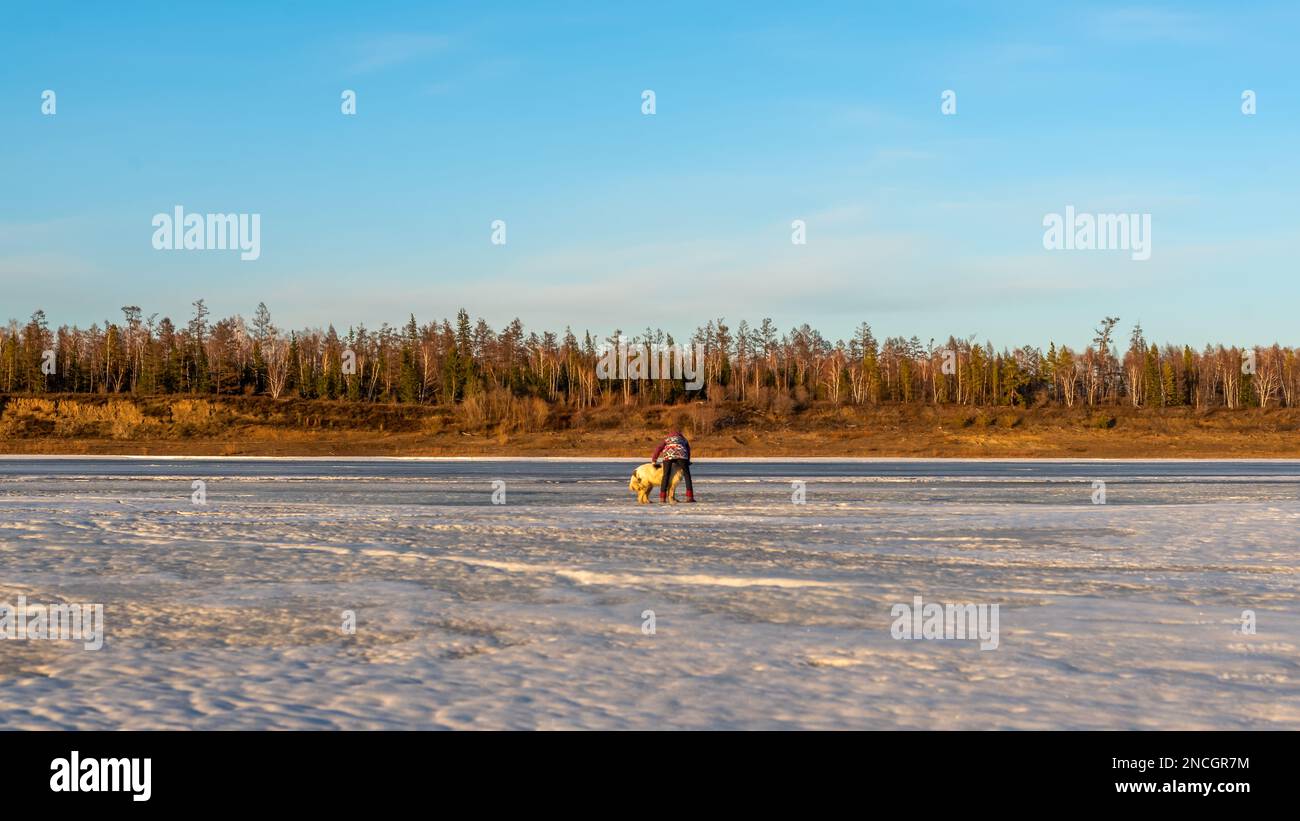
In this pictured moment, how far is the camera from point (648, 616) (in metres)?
9.46

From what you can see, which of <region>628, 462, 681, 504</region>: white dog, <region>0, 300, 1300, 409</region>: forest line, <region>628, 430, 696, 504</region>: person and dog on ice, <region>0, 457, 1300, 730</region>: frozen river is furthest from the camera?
<region>0, 300, 1300, 409</region>: forest line

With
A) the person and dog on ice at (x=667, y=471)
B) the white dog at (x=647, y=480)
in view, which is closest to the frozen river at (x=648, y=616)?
the person and dog on ice at (x=667, y=471)

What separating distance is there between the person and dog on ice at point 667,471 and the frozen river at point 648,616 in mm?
1121

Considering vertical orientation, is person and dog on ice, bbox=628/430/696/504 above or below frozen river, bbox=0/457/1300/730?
above

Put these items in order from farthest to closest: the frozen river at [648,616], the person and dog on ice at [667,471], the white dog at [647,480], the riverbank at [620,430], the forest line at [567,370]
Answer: the forest line at [567,370]
the riverbank at [620,430]
the white dog at [647,480]
the person and dog on ice at [667,471]
the frozen river at [648,616]

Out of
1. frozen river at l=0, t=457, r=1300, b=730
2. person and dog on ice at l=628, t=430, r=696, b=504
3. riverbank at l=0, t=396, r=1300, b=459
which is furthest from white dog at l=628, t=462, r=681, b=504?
riverbank at l=0, t=396, r=1300, b=459

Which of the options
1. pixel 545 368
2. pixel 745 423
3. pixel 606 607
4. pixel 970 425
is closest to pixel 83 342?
pixel 545 368

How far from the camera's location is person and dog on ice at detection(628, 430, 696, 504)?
70.6ft

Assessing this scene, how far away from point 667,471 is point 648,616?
12525mm

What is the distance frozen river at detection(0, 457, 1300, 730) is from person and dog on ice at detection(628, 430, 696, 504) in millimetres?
1121

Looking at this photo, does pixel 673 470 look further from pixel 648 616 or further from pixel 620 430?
pixel 620 430

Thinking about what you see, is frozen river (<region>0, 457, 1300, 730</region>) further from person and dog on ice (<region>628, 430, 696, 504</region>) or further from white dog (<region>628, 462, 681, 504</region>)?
white dog (<region>628, 462, 681, 504</region>)

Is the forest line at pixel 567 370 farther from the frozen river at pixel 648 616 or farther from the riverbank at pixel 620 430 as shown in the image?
the frozen river at pixel 648 616

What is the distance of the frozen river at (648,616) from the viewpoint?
21.0 ft
